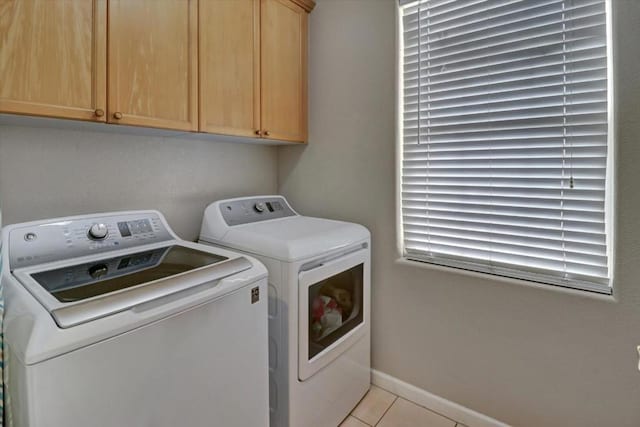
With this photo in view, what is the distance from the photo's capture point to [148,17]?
126cm

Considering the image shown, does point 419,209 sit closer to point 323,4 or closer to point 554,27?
point 554,27

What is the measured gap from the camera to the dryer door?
4.37 feet

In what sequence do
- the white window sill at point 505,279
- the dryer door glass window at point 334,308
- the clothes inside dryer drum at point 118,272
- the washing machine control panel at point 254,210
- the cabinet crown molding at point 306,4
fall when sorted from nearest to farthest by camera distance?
the clothes inside dryer drum at point 118,272 → the white window sill at point 505,279 → the dryer door glass window at point 334,308 → the washing machine control panel at point 254,210 → the cabinet crown molding at point 306,4

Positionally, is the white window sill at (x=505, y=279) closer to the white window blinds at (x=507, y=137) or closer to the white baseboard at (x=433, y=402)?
the white window blinds at (x=507, y=137)

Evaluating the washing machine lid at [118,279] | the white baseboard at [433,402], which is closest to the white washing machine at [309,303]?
the white baseboard at [433,402]

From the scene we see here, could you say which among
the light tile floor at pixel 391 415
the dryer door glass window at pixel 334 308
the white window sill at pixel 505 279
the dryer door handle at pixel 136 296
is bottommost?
the light tile floor at pixel 391 415

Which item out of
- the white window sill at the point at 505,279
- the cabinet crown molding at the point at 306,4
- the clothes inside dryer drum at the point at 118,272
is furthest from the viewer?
the cabinet crown molding at the point at 306,4

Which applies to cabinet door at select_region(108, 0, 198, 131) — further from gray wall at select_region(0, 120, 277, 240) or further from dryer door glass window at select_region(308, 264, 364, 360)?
dryer door glass window at select_region(308, 264, 364, 360)

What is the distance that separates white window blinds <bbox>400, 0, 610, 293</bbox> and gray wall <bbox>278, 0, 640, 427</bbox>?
0.07 metres

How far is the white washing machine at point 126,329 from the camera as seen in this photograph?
69 cm

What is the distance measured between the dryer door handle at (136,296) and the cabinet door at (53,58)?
0.67m

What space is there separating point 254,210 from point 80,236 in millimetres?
833

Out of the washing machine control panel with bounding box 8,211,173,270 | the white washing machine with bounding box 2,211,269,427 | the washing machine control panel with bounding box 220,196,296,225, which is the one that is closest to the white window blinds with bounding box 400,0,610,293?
the washing machine control panel with bounding box 220,196,296,225

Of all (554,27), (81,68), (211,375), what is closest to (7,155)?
(81,68)
